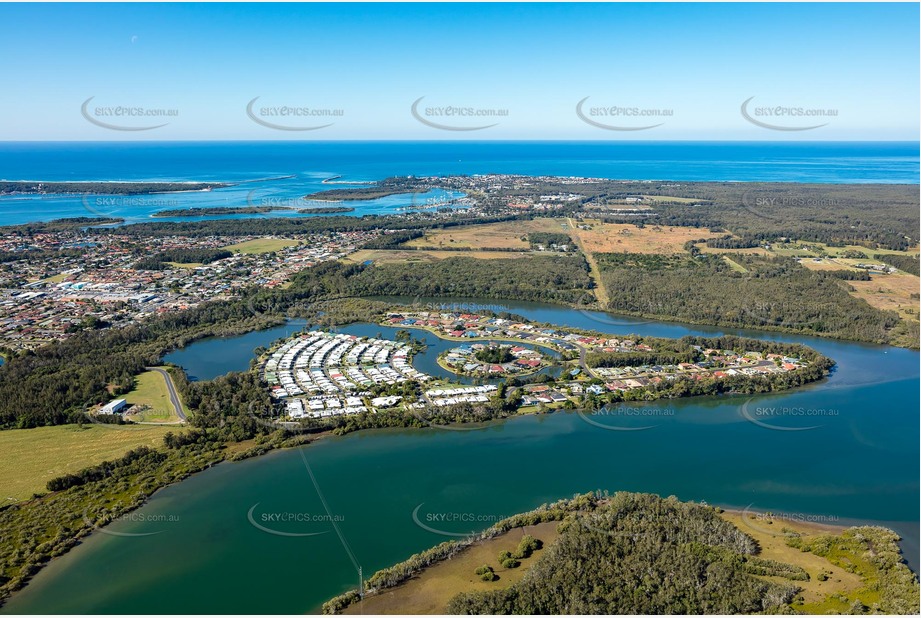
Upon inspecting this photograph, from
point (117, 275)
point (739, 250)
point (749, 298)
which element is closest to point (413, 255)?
point (117, 275)

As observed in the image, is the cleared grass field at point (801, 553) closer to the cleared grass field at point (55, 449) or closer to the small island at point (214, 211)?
the cleared grass field at point (55, 449)

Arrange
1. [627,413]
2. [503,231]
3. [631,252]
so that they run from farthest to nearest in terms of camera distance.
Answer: [503,231], [631,252], [627,413]

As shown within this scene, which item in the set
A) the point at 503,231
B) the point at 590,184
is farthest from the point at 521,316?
the point at 590,184

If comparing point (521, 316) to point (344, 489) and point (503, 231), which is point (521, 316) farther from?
point (503, 231)

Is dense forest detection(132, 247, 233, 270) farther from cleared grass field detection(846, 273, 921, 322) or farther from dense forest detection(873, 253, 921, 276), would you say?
dense forest detection(873, 253, 921, 276)

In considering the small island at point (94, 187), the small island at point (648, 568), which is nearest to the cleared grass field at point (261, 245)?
the small island at point (94, 187)

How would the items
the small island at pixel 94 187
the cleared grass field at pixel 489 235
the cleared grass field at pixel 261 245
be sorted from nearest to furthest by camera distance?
the cleared grass field at pixel 261 245
the cleared grass field at pixel 489 235
the small island at pixel 94 187

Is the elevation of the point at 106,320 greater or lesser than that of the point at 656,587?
greater
